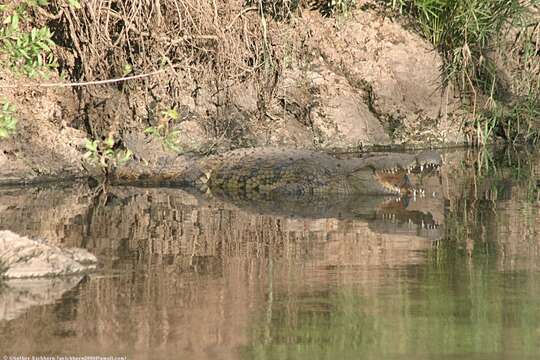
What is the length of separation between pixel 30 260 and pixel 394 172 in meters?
4.98

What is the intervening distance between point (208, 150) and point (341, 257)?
18.2 feet

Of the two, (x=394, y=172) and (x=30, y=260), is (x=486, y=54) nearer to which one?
(x=394, y=172)

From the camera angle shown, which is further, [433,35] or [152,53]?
[433,35]

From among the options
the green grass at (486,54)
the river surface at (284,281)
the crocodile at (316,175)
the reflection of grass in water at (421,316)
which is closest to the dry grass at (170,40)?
the crocodile at (316,175)

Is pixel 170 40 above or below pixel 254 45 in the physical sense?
below

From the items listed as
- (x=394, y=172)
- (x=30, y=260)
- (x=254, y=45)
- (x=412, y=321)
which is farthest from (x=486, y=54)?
(x=412, y=321)

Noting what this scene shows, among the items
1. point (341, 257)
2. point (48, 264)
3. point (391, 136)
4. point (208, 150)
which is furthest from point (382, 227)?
point (391, 136)

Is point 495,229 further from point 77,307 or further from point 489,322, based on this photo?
point 77,307

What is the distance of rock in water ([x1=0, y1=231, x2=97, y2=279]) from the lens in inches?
240

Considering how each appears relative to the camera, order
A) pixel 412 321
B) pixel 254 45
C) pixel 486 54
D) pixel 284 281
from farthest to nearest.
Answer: pixel 486 54, pixel 254 45, pixel 284 281, pixel 412 321

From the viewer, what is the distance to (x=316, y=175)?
10617 mm

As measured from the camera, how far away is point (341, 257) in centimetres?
687

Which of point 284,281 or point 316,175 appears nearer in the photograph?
point 284,281

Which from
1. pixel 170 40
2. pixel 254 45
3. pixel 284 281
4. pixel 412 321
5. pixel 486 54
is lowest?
pixel 412 321
